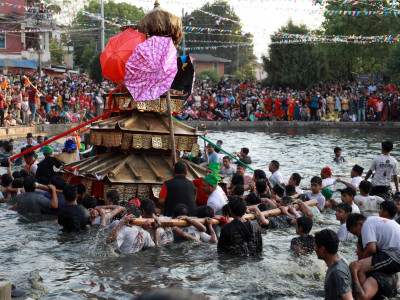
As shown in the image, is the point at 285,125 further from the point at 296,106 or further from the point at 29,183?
the point at 29,183

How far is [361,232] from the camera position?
21.2ft

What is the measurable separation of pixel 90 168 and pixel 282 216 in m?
3.82

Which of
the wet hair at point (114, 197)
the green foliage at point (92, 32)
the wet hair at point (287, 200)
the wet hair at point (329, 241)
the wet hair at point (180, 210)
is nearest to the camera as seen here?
the wet hair at point (329, 241)

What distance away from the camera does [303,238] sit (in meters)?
8.09

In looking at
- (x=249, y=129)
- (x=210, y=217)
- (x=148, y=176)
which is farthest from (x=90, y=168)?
(x=249, y=129)

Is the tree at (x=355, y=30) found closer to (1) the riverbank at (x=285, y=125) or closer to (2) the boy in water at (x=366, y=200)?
(1) the riverbank at (x=285, y=125)

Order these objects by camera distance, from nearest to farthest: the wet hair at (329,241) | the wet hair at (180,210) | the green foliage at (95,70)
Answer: the wet hair at (329,241) < the wet hair at (180,210) < the green foliage at (95,70)

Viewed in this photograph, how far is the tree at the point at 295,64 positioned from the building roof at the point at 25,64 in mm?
19045

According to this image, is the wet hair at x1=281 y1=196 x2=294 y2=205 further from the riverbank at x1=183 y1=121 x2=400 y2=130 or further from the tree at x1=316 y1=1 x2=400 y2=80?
the tree at x1=316 y1=1 x2=400 y2=80

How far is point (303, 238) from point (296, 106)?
93.7ft

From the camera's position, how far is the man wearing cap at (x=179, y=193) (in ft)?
31.8

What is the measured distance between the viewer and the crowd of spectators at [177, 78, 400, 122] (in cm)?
3469

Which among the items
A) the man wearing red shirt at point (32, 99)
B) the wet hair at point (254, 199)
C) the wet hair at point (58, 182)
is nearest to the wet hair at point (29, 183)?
the wet hair at point (58, 182)

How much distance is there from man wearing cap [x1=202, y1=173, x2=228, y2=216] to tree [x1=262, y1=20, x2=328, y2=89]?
36.9 meters
